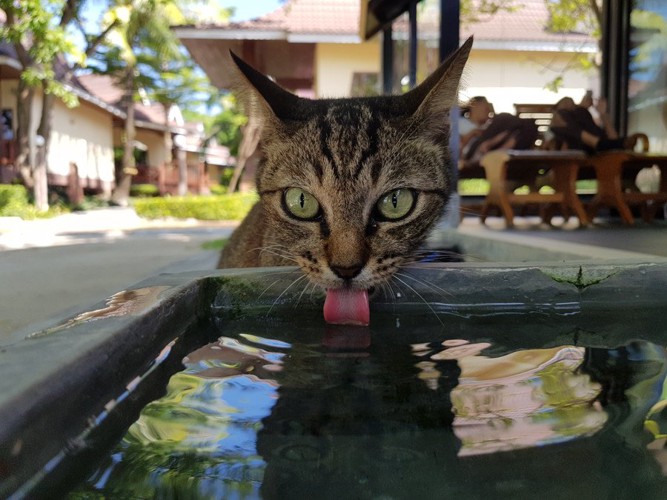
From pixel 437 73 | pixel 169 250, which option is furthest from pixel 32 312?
pixel 169 250

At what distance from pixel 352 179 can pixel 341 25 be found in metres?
12.8

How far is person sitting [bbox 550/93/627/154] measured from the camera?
6.61 m

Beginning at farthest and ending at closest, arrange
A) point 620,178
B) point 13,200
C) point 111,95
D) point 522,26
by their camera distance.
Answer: point 111,95
point 13,200
point 522,26
point 620,178

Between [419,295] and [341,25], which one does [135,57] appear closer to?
[341,25]

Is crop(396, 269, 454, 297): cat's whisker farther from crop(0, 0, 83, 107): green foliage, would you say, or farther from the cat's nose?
crop(0, 0, 83, 107): green foliage

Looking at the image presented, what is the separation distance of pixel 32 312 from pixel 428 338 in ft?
7.52

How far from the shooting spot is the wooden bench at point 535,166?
613 centimetres

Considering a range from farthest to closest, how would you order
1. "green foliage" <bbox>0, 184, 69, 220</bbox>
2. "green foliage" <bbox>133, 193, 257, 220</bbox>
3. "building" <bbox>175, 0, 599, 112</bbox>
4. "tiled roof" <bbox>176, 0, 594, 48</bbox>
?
"green foliage" <bbox>133, 193, 257, 220</bbox> → "green foliage" <bbox>0, 184, 69, 220</bbox> → "tiled roof" <bbox>176, 0, 594, 48</bbox> → "building" <bbox>175, 0, 599, 112</bbox>

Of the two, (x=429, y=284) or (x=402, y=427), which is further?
(x=429, y=284)

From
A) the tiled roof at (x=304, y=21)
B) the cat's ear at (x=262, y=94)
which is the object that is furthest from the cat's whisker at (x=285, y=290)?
the tiled roof at (x=304, y=21)

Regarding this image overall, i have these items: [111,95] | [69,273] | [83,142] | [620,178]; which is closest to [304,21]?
[620,178]

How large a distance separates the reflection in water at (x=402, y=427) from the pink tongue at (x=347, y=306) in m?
0.22

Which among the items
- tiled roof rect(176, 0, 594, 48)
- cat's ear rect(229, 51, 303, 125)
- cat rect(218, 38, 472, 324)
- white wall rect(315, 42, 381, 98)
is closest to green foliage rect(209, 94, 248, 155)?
tiled roof rect(176, 0, 594, 48)

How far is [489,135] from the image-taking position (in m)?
7.26
